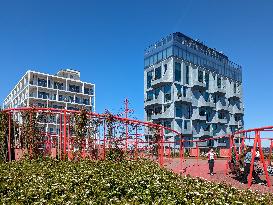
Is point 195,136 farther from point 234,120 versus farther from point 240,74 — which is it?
point 240,74

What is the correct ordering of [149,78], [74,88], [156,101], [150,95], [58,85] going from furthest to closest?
[74,88] → [58,85] → [149,78] → [150,95] → [156,101]

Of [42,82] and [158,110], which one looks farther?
[42,82]

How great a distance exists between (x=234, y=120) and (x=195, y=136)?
58.0 feet

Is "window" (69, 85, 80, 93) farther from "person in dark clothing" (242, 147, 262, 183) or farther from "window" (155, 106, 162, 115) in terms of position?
"person in dark clothing" (242, 147, 262, 183)

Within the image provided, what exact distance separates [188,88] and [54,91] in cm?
4020

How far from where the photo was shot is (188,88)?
222 ft

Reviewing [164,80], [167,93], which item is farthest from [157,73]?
[167,93]

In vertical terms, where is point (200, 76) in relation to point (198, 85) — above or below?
above

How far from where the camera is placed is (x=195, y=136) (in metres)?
68.0

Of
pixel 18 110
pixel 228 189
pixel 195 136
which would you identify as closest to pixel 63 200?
pixel 228 189

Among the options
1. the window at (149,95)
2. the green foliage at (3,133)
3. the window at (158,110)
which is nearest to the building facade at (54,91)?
the window at (149,95)

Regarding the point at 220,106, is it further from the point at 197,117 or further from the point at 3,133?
the point at 3,133

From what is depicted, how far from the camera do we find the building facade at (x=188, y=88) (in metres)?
64.8

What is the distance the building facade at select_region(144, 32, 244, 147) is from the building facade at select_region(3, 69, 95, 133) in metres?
26.2
